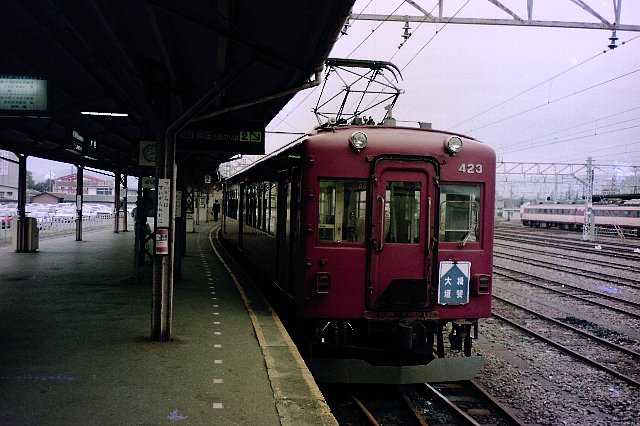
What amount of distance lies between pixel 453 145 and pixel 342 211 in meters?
1.40

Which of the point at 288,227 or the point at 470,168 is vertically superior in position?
the point at 470,168

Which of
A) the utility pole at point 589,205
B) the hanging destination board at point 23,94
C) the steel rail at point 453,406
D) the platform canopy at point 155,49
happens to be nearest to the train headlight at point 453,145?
the platform canopy at point 155,49

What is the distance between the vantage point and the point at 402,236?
6293 mm

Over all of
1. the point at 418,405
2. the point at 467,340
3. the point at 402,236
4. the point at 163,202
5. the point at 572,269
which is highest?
the point at 163,202

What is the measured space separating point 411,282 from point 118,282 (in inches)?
284

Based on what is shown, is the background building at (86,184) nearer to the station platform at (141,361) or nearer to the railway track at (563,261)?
the railway track at (563,261)

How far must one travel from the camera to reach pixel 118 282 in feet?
37.5

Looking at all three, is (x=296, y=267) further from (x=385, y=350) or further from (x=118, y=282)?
(x=118, y=282)

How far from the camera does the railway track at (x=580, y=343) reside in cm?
771

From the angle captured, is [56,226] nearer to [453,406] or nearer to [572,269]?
[572,269]

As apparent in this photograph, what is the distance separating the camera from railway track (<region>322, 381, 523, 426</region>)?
5.78 metres

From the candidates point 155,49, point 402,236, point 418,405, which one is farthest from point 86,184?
point 418,405

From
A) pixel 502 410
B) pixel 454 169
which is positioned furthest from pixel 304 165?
pixel 502 410

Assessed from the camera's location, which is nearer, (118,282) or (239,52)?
(239,52)
